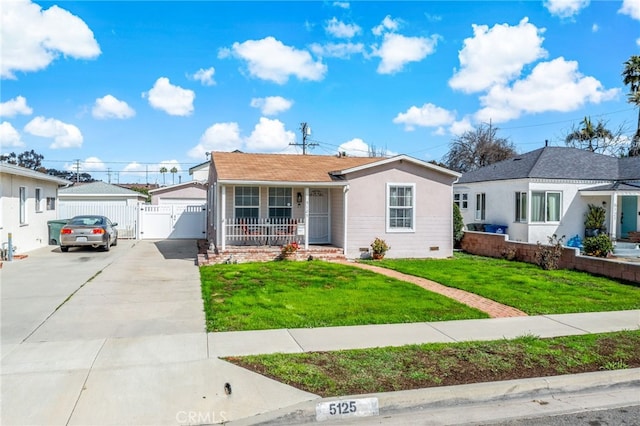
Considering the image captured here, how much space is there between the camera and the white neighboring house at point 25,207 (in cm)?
1581

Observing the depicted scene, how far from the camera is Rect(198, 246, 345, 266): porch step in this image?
1470 centimetres

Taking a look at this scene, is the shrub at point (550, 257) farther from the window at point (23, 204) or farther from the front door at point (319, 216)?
the window at point (23, 204)

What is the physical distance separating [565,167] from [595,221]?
2.89 m

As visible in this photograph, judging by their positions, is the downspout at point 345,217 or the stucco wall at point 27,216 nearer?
the stucco wall at point 27,216

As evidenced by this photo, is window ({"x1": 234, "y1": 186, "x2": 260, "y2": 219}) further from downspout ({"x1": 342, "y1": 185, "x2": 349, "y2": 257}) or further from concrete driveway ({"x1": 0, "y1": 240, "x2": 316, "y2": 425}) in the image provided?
concrete driveway ({"x1": 0, "y1": 240, "x2": 316, "y2": 425})

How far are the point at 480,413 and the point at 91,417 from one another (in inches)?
154

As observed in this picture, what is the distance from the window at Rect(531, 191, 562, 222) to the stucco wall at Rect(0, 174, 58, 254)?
20.7 metres

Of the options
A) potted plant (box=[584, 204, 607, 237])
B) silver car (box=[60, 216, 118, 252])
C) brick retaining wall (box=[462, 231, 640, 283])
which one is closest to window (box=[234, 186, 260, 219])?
silver car (box=[60, 216, 118, 252])

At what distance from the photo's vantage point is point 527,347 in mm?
6504

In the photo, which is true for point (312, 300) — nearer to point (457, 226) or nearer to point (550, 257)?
point (550, 257)

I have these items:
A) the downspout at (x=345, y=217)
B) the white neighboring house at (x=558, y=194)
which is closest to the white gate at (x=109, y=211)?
the downspout at (x=345, y=217)

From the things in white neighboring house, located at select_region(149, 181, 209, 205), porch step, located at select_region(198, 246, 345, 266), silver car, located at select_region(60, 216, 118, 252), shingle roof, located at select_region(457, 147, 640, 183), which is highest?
shingle roof, located at select_region(457, 147, 640, 183)

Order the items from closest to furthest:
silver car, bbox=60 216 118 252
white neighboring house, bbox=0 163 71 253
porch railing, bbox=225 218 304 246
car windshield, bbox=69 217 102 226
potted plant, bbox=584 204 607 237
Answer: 1. white neighboring house, bbox=0 163 71 253
2. porch railing, bbox=225 218 304 246
3. silver car, bbox=60 216 118 252
4. car windshield, bbox=69 217 102 226
5. potted plant, bbox=584 204 607 237

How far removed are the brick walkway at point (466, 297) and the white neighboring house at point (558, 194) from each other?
1020 cm
